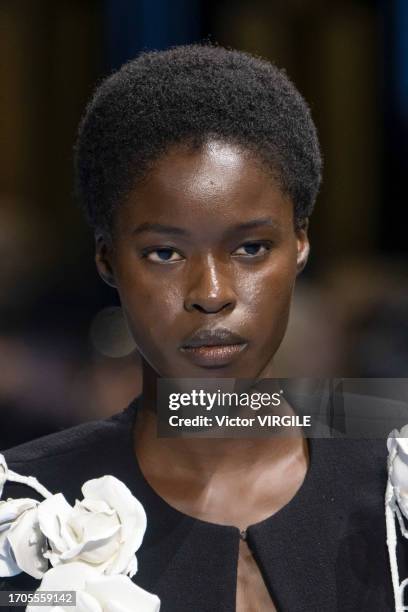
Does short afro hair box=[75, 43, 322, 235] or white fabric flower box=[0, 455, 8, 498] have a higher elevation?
short afro hair box=[75, 43, 322, 235]

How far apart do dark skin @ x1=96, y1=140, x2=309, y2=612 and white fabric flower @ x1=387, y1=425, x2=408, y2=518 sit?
105mm

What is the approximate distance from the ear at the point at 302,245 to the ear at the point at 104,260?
7.7 inches

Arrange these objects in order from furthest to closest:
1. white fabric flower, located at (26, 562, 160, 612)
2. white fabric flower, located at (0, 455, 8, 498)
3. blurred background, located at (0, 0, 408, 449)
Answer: blurred background, located at (0, 0, 408, 449) < white fabric flower, located at (0, 455, 8, 498) < white fabric flower, located at (26, 562, 160, 612)

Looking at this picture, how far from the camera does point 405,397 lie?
887 mm

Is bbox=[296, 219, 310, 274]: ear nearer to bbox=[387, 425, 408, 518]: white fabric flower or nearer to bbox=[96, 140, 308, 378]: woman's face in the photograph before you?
bbox=[96, 140, 308, 378]: woman's face

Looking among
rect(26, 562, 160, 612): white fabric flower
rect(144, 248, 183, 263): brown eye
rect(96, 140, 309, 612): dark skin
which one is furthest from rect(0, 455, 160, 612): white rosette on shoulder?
rect(144, 248, 183, 263): brown eye

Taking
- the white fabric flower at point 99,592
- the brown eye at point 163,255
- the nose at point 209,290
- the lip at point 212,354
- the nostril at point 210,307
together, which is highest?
the brown eye at point 163,255

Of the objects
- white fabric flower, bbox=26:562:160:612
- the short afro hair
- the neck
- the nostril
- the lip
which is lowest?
white fabric flower, bbox=26:562:160:612

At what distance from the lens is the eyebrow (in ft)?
2.63

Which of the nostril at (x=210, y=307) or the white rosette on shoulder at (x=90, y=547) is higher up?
the nostril at (x=210, y=307)

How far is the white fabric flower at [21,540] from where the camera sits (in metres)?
0.82

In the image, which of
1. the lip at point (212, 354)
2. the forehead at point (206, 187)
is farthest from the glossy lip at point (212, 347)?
→ the forehead at point (206, 187)

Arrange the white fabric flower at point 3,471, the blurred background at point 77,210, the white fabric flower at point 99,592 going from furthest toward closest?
the blurred background at point 77,210 → the white fabric flower at point 3,471 → the white fabric flower at point 99,592

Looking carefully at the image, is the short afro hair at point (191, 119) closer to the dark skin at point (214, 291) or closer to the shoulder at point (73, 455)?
the dark skin at point (214, 291)
